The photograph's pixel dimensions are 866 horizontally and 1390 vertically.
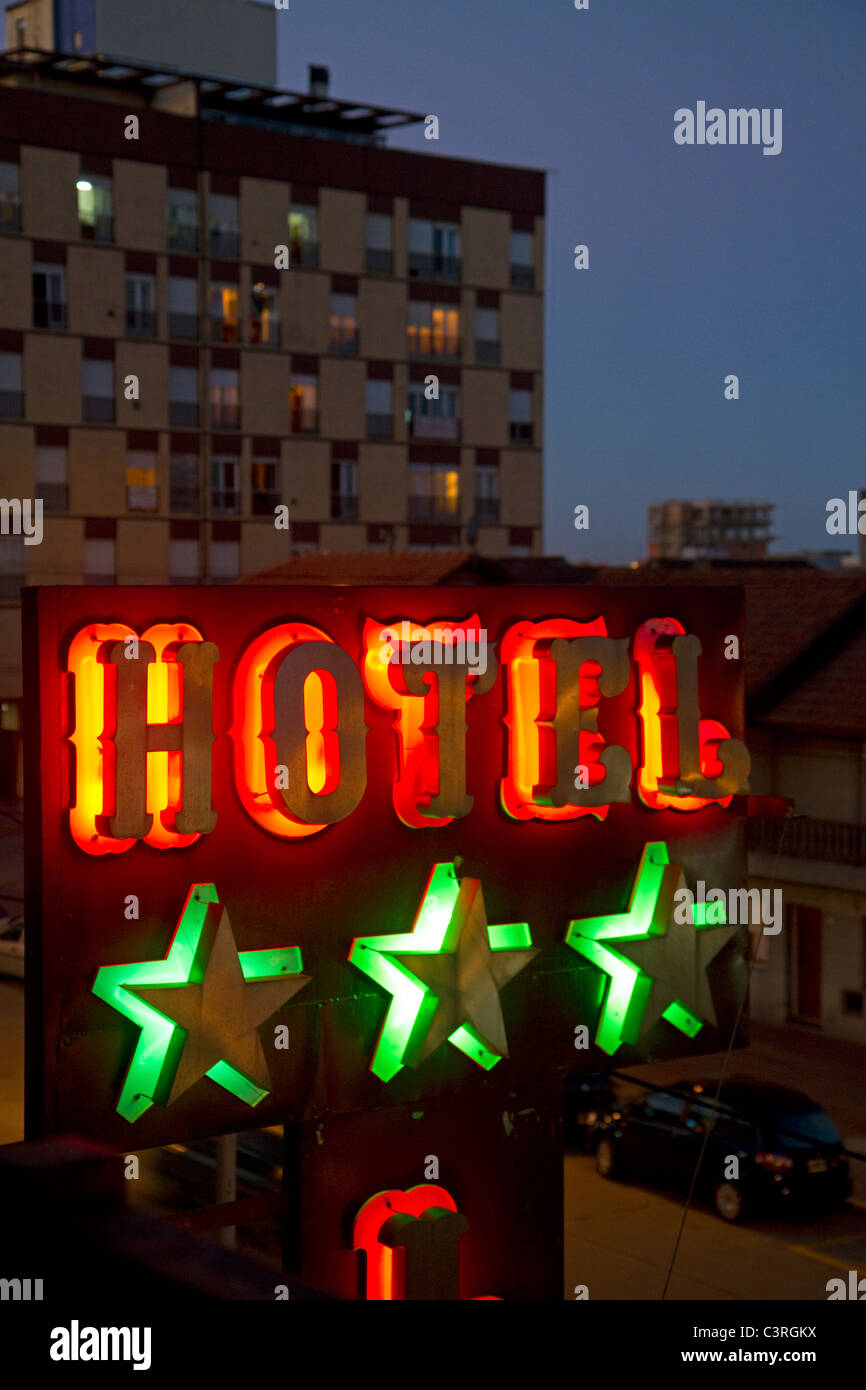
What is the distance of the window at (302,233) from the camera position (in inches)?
3113

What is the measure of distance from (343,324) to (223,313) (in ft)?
20.1

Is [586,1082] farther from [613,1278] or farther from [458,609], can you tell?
[458,609]

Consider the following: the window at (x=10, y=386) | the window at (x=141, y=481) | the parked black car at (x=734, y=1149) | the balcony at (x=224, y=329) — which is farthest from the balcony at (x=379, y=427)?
the parked black car at (x=734, y=1149)

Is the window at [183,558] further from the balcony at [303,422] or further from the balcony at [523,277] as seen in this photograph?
the balcony at [523,277]

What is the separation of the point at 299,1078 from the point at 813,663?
30.8m

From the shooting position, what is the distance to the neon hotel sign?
10094 mm

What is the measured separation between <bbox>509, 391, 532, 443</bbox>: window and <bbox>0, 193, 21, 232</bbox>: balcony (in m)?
25.9

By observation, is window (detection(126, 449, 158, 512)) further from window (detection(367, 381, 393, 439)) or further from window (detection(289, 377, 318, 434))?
window (detection(367, 381, 393, 439))

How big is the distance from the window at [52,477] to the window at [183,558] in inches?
212

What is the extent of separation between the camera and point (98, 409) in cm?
7469

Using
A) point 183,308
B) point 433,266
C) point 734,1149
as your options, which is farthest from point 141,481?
point 734,1149
